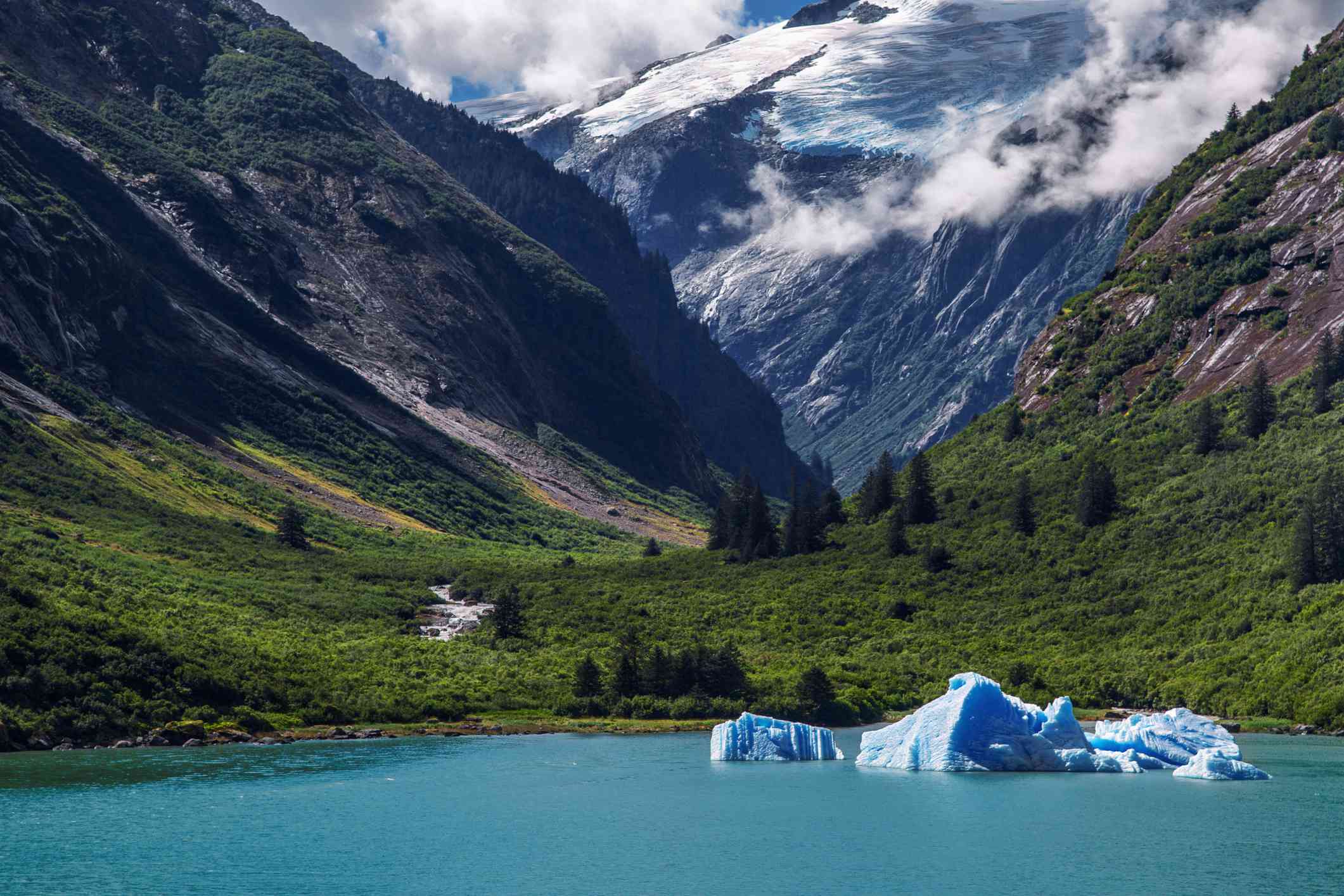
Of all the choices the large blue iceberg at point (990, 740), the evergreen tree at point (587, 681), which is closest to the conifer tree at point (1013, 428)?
the evergreen tree at point (587, 681)

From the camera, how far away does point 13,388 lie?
196 meters

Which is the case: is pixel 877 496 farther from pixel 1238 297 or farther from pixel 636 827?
pixel 636 827

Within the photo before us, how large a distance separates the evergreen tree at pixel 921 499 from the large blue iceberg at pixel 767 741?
80979 mm

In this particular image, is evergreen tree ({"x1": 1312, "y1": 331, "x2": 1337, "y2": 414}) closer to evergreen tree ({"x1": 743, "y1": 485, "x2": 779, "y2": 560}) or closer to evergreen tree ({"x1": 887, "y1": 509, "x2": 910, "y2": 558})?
evergreen tree ({"x1": 887, "y1": 509, "x2": 910, "y2": 558})

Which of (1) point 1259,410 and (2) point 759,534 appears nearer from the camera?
(1) point 1259,410

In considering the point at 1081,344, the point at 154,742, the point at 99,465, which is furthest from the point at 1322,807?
the point at 99,465

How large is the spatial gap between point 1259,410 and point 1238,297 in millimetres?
32438

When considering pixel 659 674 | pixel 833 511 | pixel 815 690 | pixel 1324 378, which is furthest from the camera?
pixel 833 511

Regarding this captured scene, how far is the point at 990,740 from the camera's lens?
85938mm

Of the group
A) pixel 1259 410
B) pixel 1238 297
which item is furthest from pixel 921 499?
pixel 1238 297

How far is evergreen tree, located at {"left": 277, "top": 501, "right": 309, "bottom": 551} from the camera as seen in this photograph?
188m

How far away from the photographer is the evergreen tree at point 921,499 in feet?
565

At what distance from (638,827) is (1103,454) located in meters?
109

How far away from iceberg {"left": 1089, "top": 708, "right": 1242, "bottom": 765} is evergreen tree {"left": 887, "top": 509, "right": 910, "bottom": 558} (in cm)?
7263
